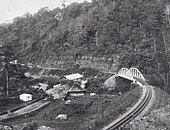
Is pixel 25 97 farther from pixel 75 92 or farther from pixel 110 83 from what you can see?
pixel 110 83

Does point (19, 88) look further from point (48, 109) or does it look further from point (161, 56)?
point (161, 56)

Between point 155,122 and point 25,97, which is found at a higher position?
point 155,122

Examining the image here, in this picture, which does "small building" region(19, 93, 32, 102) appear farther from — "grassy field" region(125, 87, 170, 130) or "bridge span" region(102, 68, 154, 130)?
"grassy field" region(125, 87, 170, 130)

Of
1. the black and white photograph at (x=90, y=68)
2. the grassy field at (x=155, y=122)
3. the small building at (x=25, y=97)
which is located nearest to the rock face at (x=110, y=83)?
the black and white photograph at (x=90, y=68)

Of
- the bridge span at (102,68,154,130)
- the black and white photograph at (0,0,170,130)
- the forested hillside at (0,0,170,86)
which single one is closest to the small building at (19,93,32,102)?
the black and white photograph at (0,0,170,130)

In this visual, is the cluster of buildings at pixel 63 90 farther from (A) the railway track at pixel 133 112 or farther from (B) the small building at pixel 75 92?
(A) the railway track at pixel 133 112

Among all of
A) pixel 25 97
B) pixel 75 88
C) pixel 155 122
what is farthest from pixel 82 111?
pixel 155 122
